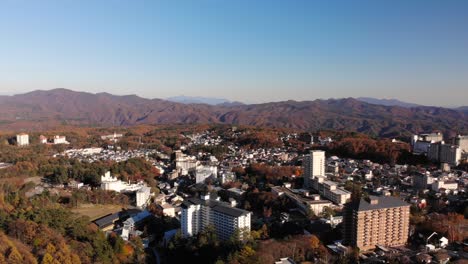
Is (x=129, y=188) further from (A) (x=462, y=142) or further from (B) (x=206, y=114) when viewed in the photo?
(B) (x=206, y=114)

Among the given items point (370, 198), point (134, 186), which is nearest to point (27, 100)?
point (134, 186)

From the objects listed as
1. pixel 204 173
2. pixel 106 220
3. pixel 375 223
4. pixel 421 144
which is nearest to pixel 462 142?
pixel 421 144

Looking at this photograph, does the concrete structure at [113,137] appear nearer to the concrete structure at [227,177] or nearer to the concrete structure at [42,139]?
the concrete structure at [42,139]

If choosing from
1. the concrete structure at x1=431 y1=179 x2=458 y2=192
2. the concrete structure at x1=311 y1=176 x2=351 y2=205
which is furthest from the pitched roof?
the concrete structure at x1=431 y1=179 x2=458 y2=192

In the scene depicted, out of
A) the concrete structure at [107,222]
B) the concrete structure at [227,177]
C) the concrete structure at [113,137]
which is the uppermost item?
the concrete structure at [113,137]

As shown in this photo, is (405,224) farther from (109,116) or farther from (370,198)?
(109,116)

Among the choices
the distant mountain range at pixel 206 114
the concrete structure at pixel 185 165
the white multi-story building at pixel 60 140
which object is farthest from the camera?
the distant mountain range at pixel 206 114

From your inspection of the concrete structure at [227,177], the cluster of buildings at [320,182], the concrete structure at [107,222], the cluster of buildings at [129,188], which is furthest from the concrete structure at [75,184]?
the cluster of buildings at [320,182]

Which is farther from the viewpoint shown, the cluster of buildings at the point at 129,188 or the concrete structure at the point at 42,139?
the concrete structure at the point at 42,139
